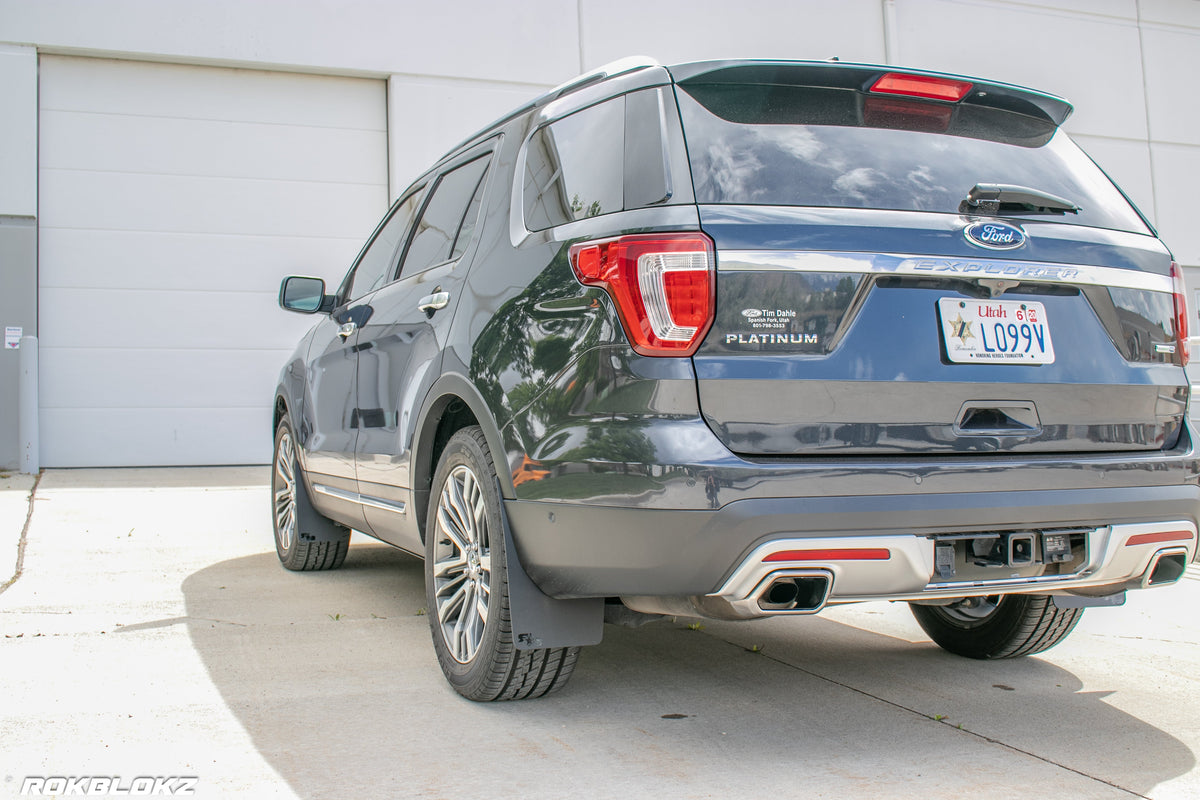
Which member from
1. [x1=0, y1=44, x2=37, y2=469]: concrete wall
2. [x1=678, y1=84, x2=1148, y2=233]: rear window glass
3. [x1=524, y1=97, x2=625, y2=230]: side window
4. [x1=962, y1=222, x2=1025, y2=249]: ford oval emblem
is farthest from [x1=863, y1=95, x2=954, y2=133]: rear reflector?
[x1=0, y1=44, x2=37, y2=469]: concrete wall

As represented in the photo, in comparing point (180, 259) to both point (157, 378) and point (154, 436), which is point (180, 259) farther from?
point (154, 436)

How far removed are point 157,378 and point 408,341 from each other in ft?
25.8

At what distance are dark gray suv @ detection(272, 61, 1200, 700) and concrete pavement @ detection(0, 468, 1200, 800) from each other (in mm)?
326

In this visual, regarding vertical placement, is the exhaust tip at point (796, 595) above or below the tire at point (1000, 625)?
above

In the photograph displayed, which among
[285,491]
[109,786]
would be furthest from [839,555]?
[285,491]

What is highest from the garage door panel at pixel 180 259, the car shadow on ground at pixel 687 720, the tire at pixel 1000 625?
the garage door panel at pixel 180 259

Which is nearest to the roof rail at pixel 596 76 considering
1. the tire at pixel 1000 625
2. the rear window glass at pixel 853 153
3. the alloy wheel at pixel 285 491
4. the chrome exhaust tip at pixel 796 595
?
the rear window glass at pixel 853 153

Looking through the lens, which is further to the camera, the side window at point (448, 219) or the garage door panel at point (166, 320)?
the garage door panel at point (166, 320)

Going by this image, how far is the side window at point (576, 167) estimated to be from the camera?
2.83 m

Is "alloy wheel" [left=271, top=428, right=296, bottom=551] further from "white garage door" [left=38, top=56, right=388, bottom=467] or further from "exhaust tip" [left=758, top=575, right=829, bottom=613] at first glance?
"white garage door" [left=38, top=56, right=388, bottom=467]

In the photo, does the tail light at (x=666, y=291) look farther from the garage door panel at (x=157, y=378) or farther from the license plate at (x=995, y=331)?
the garage door panel at (x=157, y=378)

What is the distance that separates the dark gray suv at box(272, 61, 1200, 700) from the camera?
2.49 meters

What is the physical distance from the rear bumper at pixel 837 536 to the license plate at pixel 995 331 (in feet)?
1.10

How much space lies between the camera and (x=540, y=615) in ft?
9.45
